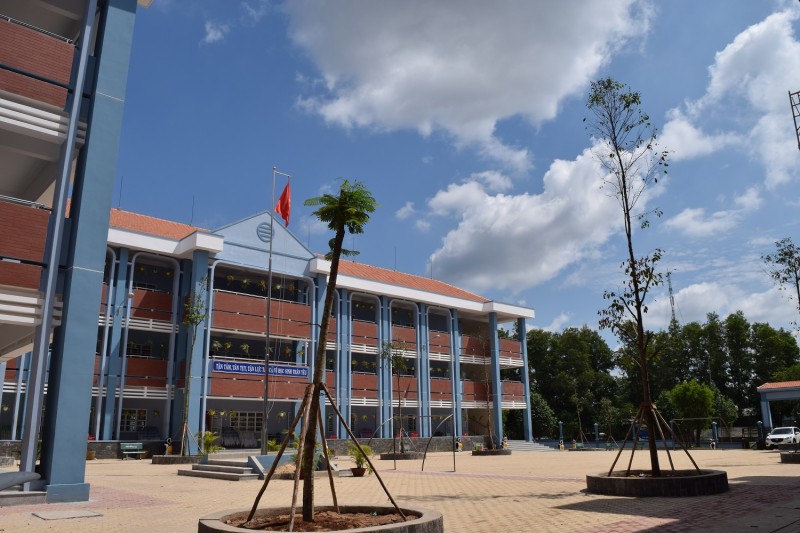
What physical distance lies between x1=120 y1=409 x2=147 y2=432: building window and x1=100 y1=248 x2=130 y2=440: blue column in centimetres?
150

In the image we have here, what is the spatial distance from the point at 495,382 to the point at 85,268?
133 ft

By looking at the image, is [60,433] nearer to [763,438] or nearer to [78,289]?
[78,289]

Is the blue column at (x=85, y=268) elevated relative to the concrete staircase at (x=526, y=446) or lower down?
elevated

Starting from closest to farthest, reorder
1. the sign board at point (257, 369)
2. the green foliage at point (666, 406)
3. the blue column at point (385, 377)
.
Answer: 1. the sign board at point (257, 369)
2. the blue column at point (385, 377)
3. the green foliage at point (666, 406)

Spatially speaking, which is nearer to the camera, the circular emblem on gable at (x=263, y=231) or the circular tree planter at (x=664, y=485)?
the circular tree planter at (x=664, y=485)

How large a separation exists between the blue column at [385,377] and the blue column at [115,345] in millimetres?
17231

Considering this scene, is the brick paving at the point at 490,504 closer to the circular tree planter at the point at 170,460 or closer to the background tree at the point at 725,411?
the circular tree planter at the point at 170,460

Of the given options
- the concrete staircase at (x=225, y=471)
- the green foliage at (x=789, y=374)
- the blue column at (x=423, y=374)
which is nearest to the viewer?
the concrete staircase at (x=225, y=471)

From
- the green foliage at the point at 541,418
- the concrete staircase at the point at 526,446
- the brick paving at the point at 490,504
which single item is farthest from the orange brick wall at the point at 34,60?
the green foliage at the point at 541,418

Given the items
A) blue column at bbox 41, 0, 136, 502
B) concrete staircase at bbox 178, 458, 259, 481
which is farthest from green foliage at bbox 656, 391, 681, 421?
blue column at bbox 41, 0, 136, 502

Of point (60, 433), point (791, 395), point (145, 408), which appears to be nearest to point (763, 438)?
point (791, 395)

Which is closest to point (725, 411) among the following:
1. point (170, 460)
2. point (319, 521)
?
point (170, 460)

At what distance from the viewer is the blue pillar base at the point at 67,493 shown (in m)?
13.5

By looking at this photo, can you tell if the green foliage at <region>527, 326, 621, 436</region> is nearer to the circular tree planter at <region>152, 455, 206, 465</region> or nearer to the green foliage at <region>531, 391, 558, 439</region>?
the green foliage at <region>531, 391, 558, 439</region>
